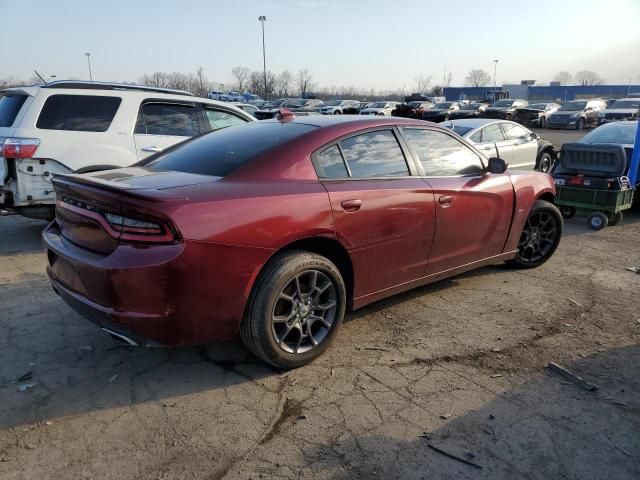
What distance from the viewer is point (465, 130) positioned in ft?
32.8

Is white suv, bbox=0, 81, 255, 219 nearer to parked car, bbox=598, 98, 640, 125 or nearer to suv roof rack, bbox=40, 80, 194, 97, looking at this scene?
suv roof rack, bbox=40, 80, 194, 97

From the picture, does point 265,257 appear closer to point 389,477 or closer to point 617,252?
point 389,477

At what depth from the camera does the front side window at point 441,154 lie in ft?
13.5

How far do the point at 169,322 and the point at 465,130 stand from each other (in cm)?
857

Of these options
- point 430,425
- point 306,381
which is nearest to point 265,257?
point 306,381

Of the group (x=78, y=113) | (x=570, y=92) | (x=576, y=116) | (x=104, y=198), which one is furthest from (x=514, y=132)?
(x=570, y=92)

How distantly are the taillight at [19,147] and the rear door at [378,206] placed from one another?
3990mm

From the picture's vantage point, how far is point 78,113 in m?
6.11

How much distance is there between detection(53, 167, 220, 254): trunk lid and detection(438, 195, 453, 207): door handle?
1.86 metres

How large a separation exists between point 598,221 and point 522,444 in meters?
6.03

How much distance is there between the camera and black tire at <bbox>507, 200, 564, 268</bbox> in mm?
5289

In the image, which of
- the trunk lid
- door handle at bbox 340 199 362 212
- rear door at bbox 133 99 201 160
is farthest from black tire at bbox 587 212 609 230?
the trunk lid

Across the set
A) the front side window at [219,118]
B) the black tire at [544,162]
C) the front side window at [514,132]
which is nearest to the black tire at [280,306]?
the front side window at [219,118]

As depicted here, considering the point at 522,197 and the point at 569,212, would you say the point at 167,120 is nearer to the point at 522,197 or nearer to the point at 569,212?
the point at 522,197
